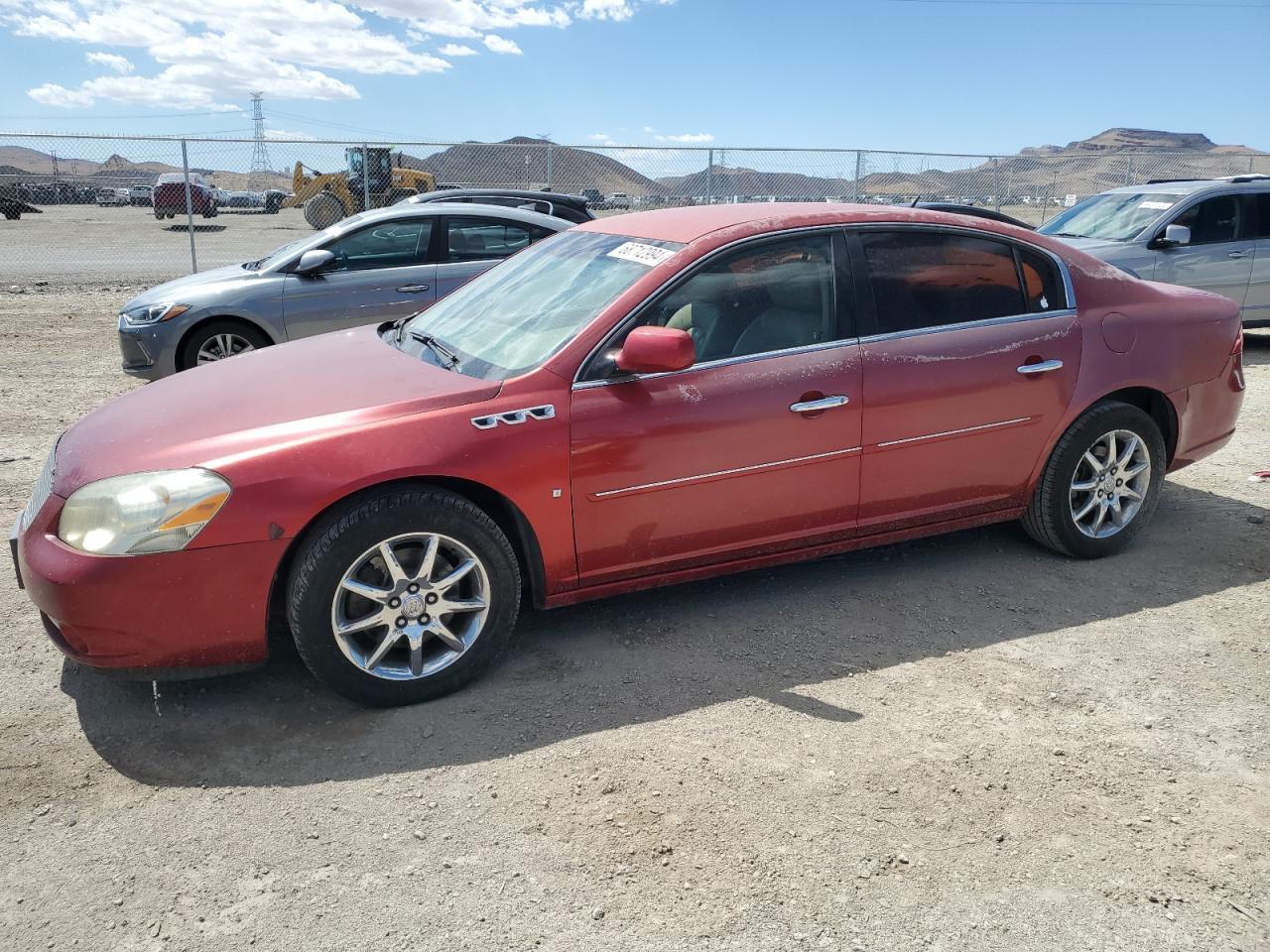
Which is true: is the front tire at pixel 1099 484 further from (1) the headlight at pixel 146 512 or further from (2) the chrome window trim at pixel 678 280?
(1) the headlight at pixel 146 512

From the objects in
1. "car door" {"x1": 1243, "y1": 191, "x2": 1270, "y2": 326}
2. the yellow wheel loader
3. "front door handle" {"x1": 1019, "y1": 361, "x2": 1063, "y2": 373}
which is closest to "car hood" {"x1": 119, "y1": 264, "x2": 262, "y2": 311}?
"front door handle" {"x1": 1019, "y1": 361, "x2": 1063, "y2": 373}

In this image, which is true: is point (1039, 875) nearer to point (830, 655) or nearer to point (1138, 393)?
point (830, 655)

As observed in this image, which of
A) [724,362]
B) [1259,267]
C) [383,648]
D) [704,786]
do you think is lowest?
[704,786]

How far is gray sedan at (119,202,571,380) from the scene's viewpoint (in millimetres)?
7934

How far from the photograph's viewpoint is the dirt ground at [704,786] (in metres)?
2.53

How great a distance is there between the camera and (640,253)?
4078 millimetres

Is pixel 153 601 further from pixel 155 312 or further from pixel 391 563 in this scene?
pixel 155 312

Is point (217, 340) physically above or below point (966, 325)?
below

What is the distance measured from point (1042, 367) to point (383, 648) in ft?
9.66

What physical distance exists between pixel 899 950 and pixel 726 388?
6.68 ft

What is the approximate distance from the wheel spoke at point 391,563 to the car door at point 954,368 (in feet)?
6.13

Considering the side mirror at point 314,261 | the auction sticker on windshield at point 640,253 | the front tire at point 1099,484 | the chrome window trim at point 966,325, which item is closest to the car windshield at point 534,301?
the auction sticker on windshield at point 640,253

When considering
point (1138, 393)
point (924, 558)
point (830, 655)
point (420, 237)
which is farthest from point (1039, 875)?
point (420, 237)

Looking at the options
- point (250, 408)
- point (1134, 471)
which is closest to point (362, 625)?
point (250, 408)
